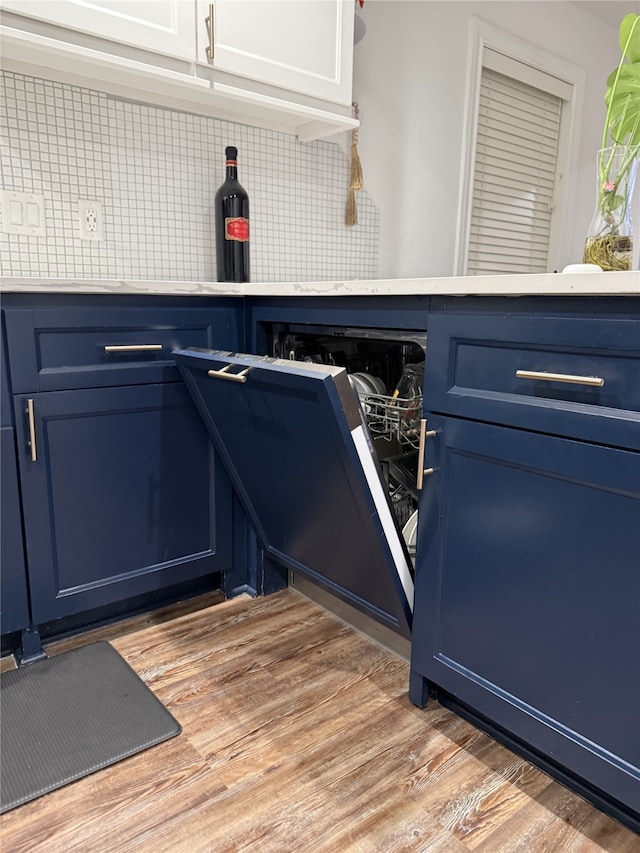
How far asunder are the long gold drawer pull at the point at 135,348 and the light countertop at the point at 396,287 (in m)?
0.13

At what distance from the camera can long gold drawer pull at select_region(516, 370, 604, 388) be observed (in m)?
0.95

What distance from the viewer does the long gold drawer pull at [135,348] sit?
1.52m

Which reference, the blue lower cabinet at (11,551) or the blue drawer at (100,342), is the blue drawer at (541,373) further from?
the blue lower cabinet at (11,551)

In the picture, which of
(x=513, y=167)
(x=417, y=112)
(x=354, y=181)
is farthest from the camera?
(x=513, y=167)

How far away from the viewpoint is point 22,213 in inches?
64.7

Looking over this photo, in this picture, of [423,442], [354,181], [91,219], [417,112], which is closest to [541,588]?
[423,442]

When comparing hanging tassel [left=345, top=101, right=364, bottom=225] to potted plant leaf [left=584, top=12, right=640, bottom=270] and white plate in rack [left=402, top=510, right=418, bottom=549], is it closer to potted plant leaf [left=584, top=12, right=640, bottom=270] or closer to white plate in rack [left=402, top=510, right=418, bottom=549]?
potted plant leaf [left=584, top=12, right=640, bottom=270]

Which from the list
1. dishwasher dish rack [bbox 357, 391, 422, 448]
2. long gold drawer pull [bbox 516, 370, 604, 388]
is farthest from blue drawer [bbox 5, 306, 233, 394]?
long gold drawer pull [bbox 516, 370, 604, 388]

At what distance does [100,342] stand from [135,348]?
85 mm

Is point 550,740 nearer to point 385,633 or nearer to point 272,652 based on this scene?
point 385,633

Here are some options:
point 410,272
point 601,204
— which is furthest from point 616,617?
point 410,272

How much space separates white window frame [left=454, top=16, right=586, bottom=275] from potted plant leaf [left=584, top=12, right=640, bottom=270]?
1.22 m

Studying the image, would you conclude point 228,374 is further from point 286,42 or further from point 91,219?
point 286,42

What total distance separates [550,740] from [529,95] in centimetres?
276
